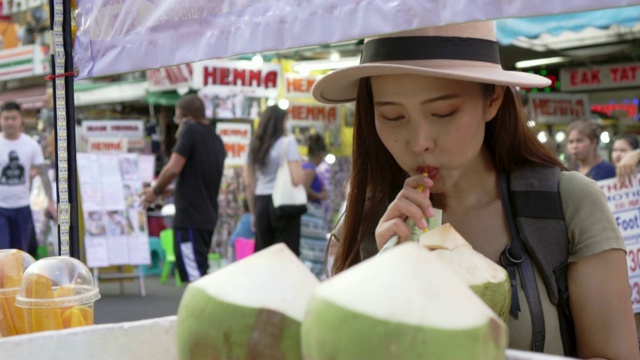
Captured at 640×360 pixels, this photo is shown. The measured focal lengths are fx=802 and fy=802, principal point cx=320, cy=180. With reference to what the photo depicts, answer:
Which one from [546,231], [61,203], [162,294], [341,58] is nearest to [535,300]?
[546,231]

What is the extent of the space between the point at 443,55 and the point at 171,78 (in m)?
8.99

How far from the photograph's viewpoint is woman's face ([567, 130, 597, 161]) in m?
Result: 6.43

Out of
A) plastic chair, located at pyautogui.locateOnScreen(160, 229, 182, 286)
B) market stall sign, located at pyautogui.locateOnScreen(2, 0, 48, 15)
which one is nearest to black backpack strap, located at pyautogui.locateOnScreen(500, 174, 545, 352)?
plastic chair, located at pyautogui.locateOnScreen(160, 229, 182, 286)

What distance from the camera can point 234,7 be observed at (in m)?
1.48

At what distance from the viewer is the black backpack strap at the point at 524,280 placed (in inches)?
55.7

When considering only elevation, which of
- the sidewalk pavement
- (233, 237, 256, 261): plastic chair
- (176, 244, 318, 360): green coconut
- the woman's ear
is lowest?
the sidewalk pavement

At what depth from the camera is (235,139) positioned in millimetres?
9828

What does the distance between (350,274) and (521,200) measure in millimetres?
871

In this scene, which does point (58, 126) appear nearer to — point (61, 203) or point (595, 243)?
point (61, 203)

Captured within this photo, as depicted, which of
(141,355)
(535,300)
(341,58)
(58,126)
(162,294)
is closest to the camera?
(141,355)

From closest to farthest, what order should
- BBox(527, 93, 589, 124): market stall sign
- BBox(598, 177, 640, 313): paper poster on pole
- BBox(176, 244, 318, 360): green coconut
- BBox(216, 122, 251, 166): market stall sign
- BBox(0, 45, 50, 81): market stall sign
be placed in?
BBox(176, 244, 318, 360): green coconut
BBox(598, 177, 640, 313): paper poster on pole
BBox(216, 122, 251, 166): market stall sign
BBox(527, 93, 589, 124): market stall sign
BBox(0, 45, 50, 81): market stall sign

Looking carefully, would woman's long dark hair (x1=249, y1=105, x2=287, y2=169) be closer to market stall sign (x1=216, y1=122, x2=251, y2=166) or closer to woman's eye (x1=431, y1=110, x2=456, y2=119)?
market stall sign (x1=216, y1=122, x2=251, y2=166)

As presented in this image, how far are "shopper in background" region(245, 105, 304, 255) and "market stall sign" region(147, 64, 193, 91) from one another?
9.36ft

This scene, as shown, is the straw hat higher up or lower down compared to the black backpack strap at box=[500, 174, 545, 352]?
higher up
